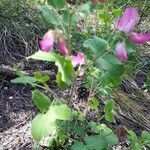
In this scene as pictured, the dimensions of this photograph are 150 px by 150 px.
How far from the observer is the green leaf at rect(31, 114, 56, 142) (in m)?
1.45

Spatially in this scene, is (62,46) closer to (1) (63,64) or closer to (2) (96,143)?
(1) (63,64)

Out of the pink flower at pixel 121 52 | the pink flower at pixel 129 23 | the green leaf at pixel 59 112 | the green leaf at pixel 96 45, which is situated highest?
the green leaf at pixel 96 45

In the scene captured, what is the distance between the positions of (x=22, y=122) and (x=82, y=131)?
0.49 metres

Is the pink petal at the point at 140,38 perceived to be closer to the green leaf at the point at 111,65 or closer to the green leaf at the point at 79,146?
the green leaf at the point at 111,65

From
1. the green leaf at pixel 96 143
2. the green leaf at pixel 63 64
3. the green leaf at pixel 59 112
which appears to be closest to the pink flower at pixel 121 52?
the green leaf at pixel 63 64

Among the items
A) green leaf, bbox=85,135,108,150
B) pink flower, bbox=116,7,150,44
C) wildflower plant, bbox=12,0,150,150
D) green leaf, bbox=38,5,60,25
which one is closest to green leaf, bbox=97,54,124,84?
wildflower plant, bbox=12,0,150,150

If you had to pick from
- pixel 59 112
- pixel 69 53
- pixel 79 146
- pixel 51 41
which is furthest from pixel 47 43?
pixel 79 146

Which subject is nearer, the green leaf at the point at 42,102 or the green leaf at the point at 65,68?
the green leaf at the point at 65,68

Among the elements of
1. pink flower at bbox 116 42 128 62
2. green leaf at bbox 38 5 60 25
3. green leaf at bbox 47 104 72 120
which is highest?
green leaf at bbox 38 5 60 25

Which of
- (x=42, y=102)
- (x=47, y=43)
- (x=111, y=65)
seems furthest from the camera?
(x=42, y=102)

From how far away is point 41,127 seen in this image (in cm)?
147

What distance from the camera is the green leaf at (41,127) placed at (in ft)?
4.77

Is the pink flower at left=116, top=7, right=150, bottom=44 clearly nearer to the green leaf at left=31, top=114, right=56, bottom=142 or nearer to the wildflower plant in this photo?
the wildflower plant

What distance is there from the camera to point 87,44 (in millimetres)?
1563
